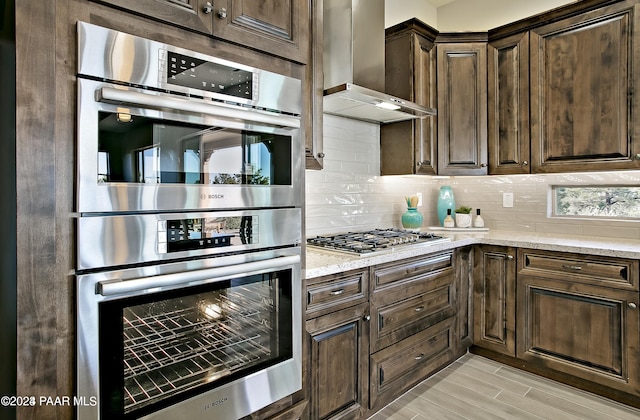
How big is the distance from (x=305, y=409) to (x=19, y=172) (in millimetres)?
1332

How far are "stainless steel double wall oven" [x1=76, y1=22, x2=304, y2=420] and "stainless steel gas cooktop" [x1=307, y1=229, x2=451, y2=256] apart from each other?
2.01 ft

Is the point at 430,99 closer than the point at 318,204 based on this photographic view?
No

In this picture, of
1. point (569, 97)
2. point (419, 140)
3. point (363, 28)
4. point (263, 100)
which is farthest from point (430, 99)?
point (263, 100)

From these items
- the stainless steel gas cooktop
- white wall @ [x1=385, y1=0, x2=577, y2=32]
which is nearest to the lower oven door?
the stainless steel gas cooktop

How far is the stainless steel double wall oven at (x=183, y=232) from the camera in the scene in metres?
0.97

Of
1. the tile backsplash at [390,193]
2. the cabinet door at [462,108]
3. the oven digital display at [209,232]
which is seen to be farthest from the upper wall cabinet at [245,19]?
the cabinet door at [462,108]

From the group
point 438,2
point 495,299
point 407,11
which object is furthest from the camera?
point 438,2

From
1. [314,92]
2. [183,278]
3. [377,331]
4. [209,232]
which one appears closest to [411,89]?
[314,92]

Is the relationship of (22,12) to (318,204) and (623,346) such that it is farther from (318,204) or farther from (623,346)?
(623,346)

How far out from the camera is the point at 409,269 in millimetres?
2156

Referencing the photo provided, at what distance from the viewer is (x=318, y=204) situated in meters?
2.53

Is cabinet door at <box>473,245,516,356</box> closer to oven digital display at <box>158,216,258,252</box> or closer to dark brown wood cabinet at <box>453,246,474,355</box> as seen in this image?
dark brown wood cabinet at <box>453,246,474,355</box>

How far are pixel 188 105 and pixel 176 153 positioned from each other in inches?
5.8

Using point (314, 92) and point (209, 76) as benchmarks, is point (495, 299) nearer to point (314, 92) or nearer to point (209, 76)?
point (314, 92)
